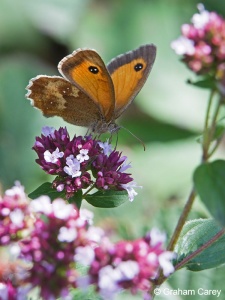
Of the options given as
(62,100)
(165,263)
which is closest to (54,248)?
(165,263)

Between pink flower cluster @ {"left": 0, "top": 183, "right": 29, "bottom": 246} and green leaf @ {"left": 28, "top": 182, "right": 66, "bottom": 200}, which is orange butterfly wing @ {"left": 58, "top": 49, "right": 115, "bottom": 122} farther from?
pink flower cluster @ {"left": 0, "top": 183, "right": 29, "bottom": 246}

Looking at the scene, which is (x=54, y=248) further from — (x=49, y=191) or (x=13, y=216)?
(x=49, y=191)

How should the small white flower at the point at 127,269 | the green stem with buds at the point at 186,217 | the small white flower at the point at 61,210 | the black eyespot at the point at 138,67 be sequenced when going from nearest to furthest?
1. the small white flower at the point at 127,269
2. the small white flower at the point at 61,210
3. the green stem with buds at the point at 186,217
4. the black eyespot at the point at 138,67

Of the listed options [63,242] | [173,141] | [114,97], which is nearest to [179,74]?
[173,141]

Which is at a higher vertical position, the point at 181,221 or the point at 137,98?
the point at 137,98

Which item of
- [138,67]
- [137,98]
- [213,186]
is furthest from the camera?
[137,98]

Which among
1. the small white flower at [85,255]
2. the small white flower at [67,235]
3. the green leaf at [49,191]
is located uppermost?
the green leaf at [49,191]

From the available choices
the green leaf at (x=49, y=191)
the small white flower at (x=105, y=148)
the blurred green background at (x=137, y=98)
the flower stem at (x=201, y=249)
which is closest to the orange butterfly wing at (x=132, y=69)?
the small white flower at (x=105, y=148)

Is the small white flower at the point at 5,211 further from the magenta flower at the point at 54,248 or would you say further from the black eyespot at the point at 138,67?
the black eyespot at the point at 138,67
